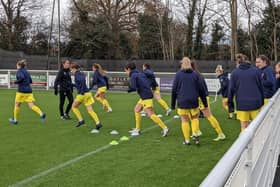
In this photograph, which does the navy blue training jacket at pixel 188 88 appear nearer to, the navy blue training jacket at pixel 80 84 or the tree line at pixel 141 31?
the navy blue training jacket at pixel 80 84

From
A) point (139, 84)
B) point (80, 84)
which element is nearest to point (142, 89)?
point (139, 84)

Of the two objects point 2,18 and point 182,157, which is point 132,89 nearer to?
point 182,157

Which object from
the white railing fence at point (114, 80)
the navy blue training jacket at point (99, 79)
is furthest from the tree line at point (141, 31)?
the navy blue training jacket at point (99, 79)

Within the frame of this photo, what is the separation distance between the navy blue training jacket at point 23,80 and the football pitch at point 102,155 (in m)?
1.05

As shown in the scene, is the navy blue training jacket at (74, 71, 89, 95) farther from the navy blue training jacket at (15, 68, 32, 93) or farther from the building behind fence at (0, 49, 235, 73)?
the building behind fence at (0, 49, 235, 73)

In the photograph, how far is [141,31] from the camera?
51844 mm

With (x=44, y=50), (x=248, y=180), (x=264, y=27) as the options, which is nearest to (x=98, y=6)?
(x=44, y=50)

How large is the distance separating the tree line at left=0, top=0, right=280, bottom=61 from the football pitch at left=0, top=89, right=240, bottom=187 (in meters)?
35.9

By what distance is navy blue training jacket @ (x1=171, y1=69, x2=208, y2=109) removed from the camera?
8773 mm

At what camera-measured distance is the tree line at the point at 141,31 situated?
47781mm

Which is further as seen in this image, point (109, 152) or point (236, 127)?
point (236, 127)

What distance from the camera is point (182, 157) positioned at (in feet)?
26.5

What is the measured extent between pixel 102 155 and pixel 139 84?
2802 millimetres

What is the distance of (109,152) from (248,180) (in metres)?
5.43
